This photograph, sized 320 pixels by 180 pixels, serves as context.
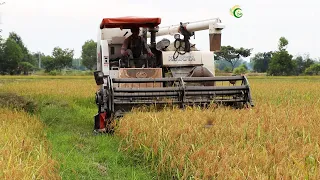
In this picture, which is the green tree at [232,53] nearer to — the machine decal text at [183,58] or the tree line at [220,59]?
the tree line at [220,59]

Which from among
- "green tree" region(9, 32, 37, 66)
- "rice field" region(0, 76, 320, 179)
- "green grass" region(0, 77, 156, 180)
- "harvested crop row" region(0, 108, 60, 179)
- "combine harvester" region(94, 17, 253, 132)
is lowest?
"green grass" region(0, 77, 156, 180)

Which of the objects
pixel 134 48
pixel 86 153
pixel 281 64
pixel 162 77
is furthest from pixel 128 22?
pixel 281 64

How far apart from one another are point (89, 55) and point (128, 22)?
91888 millimetres

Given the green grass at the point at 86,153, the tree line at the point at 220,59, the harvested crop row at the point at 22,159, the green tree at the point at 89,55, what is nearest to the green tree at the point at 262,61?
the tree line at the point at 220,59

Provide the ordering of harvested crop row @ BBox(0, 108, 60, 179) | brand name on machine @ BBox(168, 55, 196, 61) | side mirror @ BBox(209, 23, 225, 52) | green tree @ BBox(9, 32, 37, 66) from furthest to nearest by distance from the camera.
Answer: green tree @ BBox(9, 32, 37, 66)
brand name on machine @ BBox(168, 55, 196, 61)
side mirror @ BBox(209, 23, 225, 52)
harvested crop row @ BBox(0, 108, 60, 179)

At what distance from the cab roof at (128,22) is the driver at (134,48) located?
32cm

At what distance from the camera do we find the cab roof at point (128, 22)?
849 centimetres

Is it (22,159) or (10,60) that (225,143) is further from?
(10,60)

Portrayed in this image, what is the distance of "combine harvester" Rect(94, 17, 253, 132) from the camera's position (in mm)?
7133

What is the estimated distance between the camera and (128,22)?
8586 millimetres

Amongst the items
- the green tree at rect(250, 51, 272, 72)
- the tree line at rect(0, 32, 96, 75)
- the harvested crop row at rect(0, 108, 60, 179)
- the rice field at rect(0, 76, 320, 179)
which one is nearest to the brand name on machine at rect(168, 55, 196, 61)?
the rice field at rect(0, 76, 320, 179)

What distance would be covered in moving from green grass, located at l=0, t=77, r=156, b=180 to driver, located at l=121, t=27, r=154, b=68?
5.39ft

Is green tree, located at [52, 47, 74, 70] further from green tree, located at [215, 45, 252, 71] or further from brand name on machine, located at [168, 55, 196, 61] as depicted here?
brand name on machine, located at [168, 55, 196, 61]

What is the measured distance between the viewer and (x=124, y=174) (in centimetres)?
461
